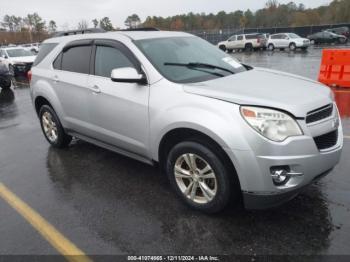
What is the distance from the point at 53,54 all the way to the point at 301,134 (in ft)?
13.7

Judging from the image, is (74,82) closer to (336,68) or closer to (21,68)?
(336,68)

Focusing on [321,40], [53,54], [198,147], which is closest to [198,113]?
[198,147]

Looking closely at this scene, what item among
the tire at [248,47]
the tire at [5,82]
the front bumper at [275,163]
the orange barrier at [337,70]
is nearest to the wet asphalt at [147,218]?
the front bumper at [275,163]

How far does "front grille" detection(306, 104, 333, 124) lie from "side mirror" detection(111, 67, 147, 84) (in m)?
1.75

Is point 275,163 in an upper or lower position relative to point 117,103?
lower

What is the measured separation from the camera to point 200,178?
3623 millimetres

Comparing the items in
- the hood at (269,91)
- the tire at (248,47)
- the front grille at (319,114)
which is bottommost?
the tire at (248,47)

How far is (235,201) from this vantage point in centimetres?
361

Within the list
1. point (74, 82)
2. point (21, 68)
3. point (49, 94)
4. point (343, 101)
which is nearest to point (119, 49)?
point (74, 82)

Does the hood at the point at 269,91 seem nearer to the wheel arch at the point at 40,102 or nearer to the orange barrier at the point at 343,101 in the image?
the wheel arch at the point at 40,102

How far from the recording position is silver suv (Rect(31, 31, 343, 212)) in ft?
10.3

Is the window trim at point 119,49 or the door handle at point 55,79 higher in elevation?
the window trim at point 119,49

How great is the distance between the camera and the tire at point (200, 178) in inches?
133

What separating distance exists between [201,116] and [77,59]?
2.59 metres
